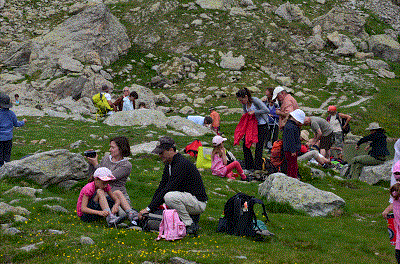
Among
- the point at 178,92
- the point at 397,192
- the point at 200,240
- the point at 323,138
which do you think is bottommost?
the point at 178,92

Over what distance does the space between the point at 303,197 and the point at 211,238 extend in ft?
15.6

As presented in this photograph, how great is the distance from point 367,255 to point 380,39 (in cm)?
5923

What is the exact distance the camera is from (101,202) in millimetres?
9242

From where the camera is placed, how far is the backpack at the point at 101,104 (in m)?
26.9

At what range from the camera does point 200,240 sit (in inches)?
341

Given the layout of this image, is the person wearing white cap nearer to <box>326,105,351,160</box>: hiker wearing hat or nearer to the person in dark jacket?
the person in dark jacket

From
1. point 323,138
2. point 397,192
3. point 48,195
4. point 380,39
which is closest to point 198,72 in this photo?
point 323,138

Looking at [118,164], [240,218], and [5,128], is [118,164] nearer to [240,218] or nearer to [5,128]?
[240,218]

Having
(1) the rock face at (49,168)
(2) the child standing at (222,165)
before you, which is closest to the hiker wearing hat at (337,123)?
(2) the child standing at (222,165)

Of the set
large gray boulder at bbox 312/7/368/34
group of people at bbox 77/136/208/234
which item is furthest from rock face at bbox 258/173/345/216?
large gray boulder at bbox 312/7/368/34

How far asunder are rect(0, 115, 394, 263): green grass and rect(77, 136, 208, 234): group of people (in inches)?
15.1

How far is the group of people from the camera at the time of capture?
9.08 m

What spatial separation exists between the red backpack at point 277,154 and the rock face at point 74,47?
3051 centimetres

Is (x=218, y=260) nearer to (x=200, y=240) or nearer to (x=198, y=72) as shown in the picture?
(x=200, y=240)
